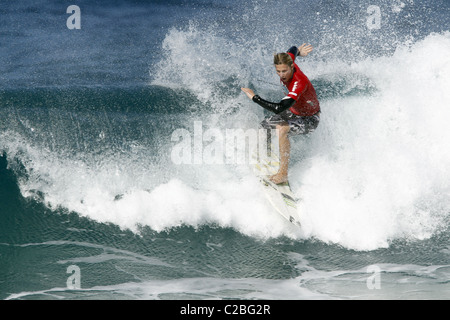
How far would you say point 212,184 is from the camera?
751cm

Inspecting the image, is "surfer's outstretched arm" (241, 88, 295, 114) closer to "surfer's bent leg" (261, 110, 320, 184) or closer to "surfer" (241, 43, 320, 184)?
"surfer" (241, 43, 320, 184)

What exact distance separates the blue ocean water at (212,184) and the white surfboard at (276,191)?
0.86ft

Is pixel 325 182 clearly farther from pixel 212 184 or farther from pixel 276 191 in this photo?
pixel 212 184

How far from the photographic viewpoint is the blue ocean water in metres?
5.88

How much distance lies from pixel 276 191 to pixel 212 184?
1.22 metres

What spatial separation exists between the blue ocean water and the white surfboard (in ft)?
0.86

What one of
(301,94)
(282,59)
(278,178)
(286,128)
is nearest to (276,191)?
(278,178)

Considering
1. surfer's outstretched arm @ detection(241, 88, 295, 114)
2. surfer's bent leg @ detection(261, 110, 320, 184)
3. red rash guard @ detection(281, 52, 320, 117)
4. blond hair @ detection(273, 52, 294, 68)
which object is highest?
blond hair @ detection(273, 52, 294, 68)

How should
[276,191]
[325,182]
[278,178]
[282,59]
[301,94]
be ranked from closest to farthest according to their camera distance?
1. [282,59]
2. [301,94]
3. [276,191]
4. [278,178]
5. [325,182]

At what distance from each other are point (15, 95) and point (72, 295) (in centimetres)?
588

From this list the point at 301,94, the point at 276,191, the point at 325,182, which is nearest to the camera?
the point at 301,94

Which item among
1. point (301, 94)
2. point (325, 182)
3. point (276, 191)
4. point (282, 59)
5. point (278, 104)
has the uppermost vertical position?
point (282, 59)

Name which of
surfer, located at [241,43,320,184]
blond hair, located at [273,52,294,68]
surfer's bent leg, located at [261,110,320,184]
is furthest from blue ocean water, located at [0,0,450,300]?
blond hair, located at [273,52,294,68]

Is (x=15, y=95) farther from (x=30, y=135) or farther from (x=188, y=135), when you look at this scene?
(x=188, y=135)
